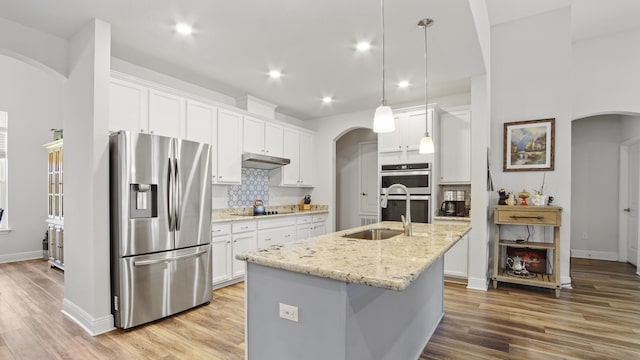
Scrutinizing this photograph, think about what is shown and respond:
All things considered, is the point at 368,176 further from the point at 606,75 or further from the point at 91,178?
the point at 91,178

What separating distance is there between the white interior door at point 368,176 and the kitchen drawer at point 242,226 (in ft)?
9.75

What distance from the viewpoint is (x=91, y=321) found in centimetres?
270

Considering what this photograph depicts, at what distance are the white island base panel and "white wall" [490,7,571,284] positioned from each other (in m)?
3.34

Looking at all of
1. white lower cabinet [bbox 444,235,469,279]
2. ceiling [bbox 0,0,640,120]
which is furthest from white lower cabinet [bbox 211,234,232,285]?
white lower cabinet [bbox 444,235,469,279]

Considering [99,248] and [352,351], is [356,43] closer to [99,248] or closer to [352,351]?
[352,351]

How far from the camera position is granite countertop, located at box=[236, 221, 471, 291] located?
1.21 metres

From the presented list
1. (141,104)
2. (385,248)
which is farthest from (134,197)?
(385,248)

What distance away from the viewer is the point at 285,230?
486 centimetres

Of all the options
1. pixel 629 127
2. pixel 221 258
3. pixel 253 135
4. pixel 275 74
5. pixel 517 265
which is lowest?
pixel 517 265

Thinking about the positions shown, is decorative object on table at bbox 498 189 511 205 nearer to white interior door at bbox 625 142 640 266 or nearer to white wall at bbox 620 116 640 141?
white interior door at bbox 625 142 640 266

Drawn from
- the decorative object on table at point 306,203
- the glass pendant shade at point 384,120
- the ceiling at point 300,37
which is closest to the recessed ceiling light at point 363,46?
the ceiling at point 300,37

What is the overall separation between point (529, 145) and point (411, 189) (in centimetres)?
162

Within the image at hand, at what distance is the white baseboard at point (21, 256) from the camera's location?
5434 millimetres

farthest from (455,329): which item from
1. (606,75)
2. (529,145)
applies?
(606,75)
